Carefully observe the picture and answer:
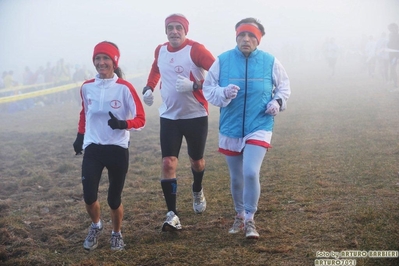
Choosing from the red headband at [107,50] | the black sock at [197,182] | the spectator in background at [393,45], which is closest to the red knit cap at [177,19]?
the red headband at [107,50]

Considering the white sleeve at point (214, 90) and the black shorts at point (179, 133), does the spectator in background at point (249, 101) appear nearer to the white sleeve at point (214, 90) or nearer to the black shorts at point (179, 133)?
the white sleeve at point (214, 90)

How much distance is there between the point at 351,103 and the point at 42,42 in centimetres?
5036

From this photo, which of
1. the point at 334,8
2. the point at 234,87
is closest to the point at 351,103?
the point at 234,87

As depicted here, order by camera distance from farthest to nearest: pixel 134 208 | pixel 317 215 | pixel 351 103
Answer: pixel 351 103, pixel 134 208, pixel 317 215

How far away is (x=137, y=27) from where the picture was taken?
235ft

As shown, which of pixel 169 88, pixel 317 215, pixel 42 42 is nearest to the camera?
pixel 317 215

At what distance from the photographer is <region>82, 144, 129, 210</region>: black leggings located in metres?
4.67

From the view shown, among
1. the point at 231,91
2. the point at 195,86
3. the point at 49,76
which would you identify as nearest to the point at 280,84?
the point at 231,91

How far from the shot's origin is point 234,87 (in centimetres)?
447

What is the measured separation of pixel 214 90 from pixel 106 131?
1.09 meters

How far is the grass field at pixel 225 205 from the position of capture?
439 cm

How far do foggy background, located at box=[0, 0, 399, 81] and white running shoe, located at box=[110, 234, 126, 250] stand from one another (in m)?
33.7

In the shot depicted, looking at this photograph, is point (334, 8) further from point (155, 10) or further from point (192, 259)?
point (192, 259)

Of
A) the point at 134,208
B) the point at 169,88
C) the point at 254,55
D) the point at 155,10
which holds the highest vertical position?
the point at 155,10
